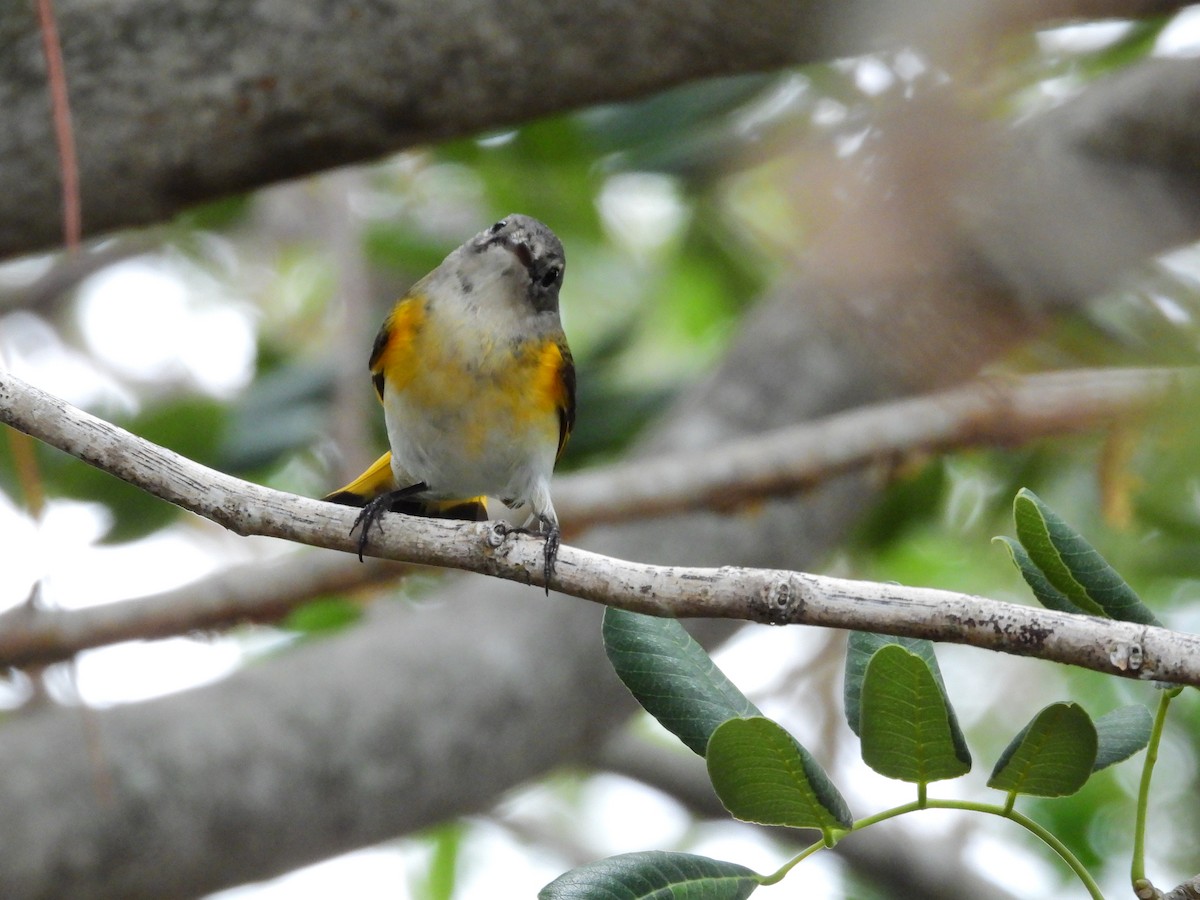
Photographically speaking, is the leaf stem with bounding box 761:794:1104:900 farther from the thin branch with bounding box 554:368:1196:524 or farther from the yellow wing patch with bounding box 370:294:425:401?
the thin branch with bounding box 554:368:1196:524

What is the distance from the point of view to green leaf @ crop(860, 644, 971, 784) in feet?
4.82

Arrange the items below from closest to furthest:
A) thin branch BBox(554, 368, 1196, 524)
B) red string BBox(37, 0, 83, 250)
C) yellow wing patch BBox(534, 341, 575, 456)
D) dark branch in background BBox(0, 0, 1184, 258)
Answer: red string BBox(37, 0, 83, 250), yellow wing patch BBox(534, 341, 575, 456), dark branch in background BBox(0, 0, 1184, 258), thin branch BBox(554, 368, 1196, 524)

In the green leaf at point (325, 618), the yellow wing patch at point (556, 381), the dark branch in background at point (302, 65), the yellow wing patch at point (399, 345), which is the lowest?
the green leaf at point (325, 618)

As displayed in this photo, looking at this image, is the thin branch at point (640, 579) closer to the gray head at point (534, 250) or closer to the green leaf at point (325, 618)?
the gray head at point (534, 250)

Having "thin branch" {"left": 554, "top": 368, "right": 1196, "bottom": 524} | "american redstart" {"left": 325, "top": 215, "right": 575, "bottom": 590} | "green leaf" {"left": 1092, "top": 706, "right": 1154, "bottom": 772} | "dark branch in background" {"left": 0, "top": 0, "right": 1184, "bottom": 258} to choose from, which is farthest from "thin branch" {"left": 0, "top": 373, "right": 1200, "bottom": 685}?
"thin branch" {"left": 554, "top": 368, "right": 1196, "bottom": 524}

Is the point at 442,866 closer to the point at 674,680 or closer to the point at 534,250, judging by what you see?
the point at 534,250

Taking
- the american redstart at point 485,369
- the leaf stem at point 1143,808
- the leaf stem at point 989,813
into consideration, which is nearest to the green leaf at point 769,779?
the leaf stem at point 989,813

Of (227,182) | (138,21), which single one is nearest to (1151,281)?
(227,182)

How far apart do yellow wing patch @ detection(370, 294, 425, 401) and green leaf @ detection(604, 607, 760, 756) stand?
1536 millimetres

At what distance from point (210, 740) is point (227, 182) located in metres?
1.79

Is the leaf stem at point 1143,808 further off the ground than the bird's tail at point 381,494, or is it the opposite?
the leaf stem at point 1143,808

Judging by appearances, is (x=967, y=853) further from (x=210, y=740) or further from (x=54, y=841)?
(x=54, y=841)

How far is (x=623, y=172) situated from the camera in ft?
17.5

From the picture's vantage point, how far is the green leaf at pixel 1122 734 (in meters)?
1.64
